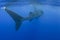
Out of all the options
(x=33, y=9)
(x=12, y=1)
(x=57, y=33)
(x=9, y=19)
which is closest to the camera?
(x=12, y=1)

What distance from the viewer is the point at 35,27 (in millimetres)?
3398

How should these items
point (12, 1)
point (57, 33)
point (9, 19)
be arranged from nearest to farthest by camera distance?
point (12, 1) < point (9, 19) < point (57, 33)

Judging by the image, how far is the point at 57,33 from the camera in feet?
11.4

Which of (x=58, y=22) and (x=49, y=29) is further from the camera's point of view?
(x=49, y=29)

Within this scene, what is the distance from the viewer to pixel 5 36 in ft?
11.5

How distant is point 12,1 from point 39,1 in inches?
23.7

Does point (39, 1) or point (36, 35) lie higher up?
point (39, 1)

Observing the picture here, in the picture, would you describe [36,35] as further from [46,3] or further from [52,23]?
[46,3]

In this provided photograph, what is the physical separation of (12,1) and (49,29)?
1523 mm

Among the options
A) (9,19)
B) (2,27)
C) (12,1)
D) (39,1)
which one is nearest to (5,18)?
(9,19)

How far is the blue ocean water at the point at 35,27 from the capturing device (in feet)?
10.3

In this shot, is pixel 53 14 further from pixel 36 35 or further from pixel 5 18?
pixel 5 18

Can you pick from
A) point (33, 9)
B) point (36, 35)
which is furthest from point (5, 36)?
point (33, 9)

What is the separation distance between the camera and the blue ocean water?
3135 mm
